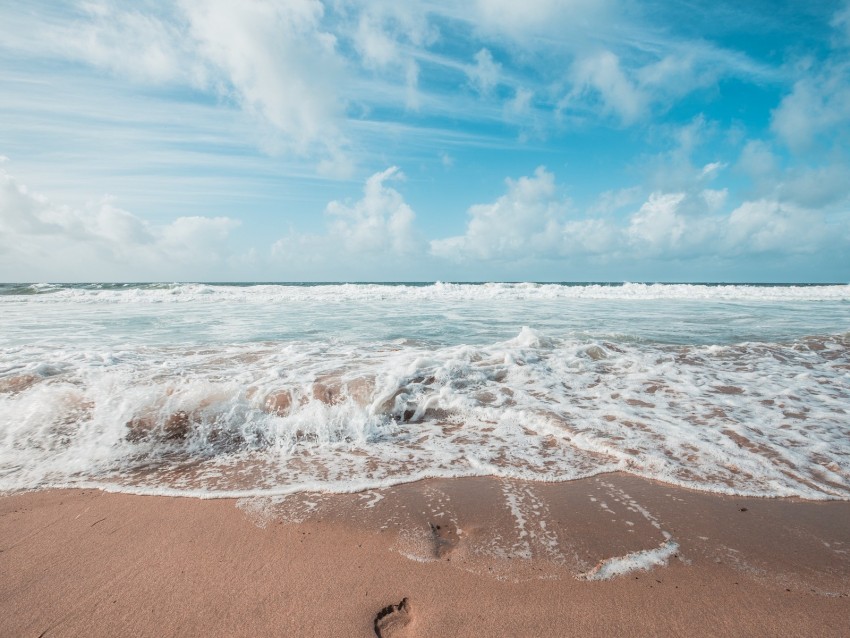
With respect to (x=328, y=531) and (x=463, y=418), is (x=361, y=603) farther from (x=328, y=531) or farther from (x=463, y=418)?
(x=463, y=418)

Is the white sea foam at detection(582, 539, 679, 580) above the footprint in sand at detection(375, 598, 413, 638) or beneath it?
above

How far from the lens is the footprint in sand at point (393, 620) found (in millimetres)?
1809

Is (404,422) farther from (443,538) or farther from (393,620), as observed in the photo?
(393,620)

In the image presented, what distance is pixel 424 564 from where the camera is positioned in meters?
2.24

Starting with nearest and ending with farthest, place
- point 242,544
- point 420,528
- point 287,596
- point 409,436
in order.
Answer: point 287,596
point 242,544
point 420,528
point 409,436

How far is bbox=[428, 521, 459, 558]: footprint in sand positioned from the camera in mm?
2354

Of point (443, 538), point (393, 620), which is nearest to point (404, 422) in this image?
point (443, 538)

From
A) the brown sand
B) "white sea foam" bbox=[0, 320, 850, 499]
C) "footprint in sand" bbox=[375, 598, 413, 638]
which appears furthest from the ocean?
"footprint in sand" bbox=[375, 598, 413, 638]

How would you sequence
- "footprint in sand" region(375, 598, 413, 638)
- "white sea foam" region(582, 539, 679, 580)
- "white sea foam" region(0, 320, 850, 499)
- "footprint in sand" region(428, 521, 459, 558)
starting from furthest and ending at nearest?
"white sea foam" region(0, 320, 850, 499) → "footprint in sand" region(428, 521, 459, 558) → "white sea foam" region(582, 539, 679, 580) → "footprint in sand" region(375, 598, 413, 638)

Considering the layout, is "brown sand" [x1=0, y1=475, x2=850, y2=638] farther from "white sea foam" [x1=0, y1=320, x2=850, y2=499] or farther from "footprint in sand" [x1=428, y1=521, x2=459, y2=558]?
"white sea foam" [x1=0, y1=320, x2=850, y2=499]

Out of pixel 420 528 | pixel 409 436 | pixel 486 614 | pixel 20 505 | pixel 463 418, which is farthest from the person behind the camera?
pixel 463 418

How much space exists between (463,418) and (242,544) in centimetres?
264

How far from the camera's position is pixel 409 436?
4.15 metres

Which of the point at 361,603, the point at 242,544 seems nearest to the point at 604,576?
the point at 361,603
